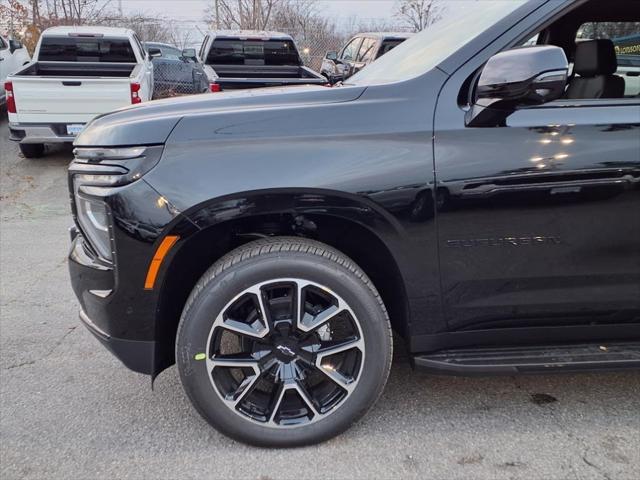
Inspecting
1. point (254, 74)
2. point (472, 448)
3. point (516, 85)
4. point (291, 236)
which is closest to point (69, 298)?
point (291, 236)

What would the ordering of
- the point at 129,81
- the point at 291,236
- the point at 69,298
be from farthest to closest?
1. the point at 129,81
2. the point at 69,298
3. the point at 291,236

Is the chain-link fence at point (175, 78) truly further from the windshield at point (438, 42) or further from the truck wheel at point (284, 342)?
the truck wheel at point (284, 342)

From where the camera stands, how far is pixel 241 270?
2.34 meters

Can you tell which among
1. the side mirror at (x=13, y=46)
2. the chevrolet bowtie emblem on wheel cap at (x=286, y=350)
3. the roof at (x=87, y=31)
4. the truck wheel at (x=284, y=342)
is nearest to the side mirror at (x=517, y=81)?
the truck wheel at (x=284, y=342)

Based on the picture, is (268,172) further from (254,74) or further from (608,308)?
(254,74)

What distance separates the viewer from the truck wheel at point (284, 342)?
2361mm

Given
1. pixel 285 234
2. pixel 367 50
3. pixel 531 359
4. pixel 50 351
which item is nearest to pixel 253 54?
pixel 367 50

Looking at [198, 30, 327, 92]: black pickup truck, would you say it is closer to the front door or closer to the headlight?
the headlight

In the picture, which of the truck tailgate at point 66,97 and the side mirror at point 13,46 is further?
the side mirror at point 13,46

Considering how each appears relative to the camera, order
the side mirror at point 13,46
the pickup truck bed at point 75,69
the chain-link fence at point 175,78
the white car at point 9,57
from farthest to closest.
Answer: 1. the side mirror at point 13,46
2. the chain-link fence at point 175,78
3. the white car at point 9,57
4. the pickup truck bed at point 75,69

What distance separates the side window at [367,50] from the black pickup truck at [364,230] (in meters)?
8.81

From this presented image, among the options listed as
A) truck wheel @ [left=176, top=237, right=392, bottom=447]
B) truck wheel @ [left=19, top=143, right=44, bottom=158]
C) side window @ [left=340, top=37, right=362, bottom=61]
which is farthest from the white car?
truck wheel @ [left=176, top=237, right=392, bottom=447]

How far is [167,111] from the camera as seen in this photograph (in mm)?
2508

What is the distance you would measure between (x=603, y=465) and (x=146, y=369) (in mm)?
2017
